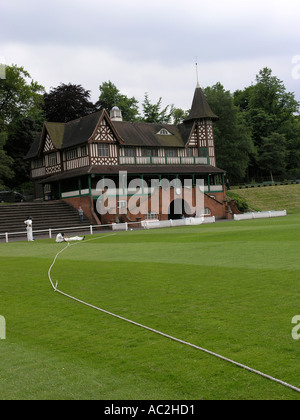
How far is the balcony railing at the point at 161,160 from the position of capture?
44794mm

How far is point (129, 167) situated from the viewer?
43844mm

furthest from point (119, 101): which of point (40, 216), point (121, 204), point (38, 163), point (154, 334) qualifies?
point (154, 334)

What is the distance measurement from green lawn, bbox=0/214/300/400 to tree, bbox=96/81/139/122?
57802 millimetres

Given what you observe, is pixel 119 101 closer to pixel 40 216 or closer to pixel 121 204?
pixel 121 204

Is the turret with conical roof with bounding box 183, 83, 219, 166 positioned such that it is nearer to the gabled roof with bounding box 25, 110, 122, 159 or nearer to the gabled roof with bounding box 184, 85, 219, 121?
the gabled roof with bounding box 184, 85, 219, 121

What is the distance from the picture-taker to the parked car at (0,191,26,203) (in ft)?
164

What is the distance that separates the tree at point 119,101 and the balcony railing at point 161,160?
20793 mm

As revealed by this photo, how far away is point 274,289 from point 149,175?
38.8 meters

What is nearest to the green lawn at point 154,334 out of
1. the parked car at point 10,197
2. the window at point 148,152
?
the window at point 148,152

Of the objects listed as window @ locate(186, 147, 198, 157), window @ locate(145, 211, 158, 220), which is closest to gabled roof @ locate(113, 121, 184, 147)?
window @ locate(186, 147, 198, 157)

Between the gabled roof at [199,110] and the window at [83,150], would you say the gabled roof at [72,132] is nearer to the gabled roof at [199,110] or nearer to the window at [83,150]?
the window at [83,150]

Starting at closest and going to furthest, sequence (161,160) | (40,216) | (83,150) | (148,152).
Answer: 1. (40,216)
2. (83,150)
3. (161,160)
4. (148,152)

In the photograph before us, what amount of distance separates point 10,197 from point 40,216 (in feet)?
50.4

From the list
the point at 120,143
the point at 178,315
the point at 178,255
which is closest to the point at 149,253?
the point at 178,255
